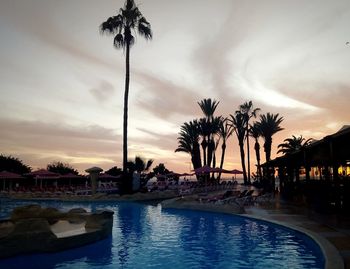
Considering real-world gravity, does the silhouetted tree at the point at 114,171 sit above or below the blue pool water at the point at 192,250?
above

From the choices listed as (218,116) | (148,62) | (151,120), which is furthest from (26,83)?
(218,116)

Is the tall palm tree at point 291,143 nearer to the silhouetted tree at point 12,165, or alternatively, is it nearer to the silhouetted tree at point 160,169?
the silhouetted tree at point 160,169

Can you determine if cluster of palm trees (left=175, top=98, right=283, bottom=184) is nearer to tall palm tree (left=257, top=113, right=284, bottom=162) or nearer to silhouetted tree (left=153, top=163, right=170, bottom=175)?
tall palm tree (left=257, top=113, right=284, bottom=162)

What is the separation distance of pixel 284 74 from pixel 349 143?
739 cm

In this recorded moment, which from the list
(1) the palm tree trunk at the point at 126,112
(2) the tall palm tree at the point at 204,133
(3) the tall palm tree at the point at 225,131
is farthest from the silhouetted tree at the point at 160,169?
(1) the palm tree trunk at the point at 126,112

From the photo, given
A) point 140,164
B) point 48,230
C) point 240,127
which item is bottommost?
point 48,230

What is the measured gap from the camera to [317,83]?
70.7 feet

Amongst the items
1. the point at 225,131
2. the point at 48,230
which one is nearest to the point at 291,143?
the point at 225,131

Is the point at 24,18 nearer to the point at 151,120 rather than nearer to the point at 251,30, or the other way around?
the point at 251,30

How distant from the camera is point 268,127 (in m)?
52.0

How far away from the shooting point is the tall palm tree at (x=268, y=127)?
51.6 m

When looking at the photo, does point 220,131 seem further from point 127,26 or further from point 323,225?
point 323,225

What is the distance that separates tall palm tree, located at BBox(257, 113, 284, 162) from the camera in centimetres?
5156

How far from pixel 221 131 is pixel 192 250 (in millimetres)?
46886
